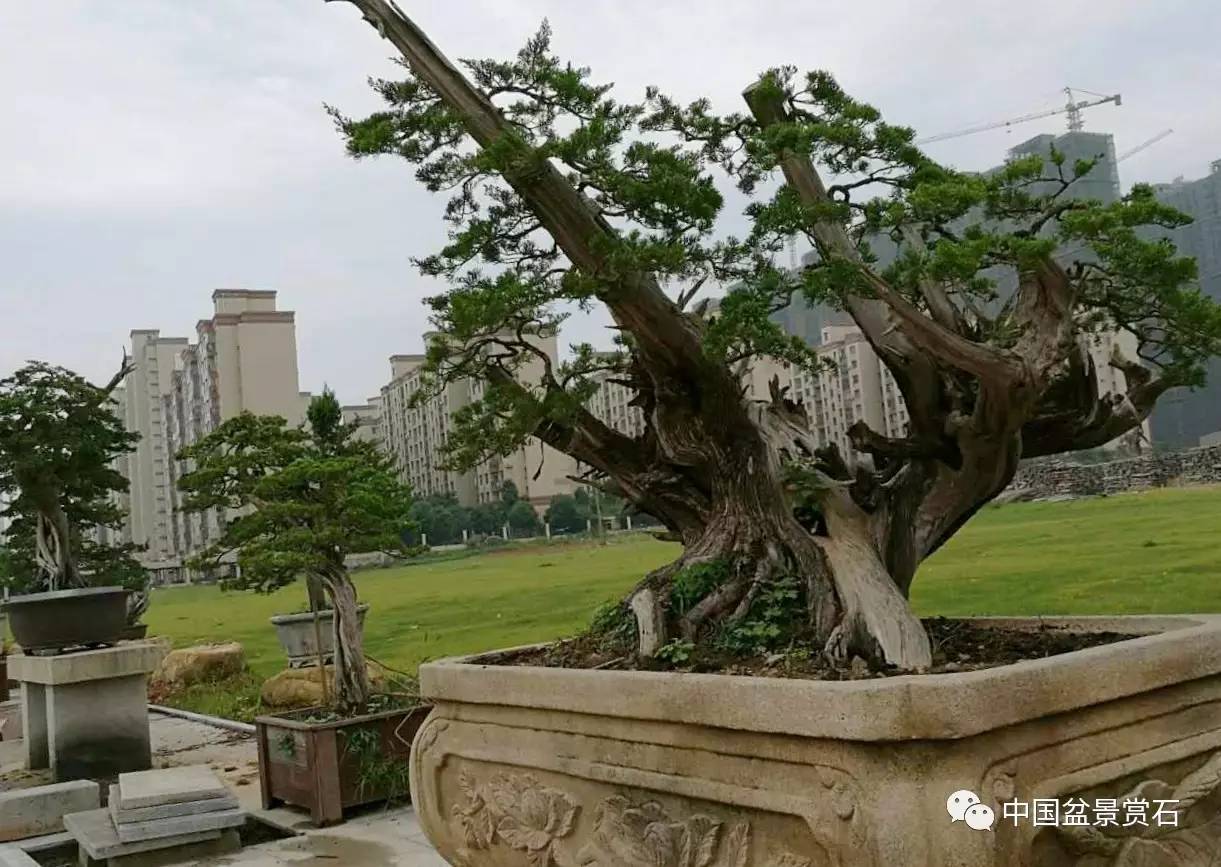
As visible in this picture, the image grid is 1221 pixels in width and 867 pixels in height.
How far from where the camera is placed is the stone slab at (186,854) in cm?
307

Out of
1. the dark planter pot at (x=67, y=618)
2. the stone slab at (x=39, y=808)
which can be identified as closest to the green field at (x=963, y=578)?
the dark planter pot at (x=67, y=618)

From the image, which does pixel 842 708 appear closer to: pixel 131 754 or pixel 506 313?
pixel 506 313

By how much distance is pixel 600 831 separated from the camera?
72.5 inches

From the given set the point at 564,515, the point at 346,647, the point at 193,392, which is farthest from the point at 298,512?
the point at 193,392

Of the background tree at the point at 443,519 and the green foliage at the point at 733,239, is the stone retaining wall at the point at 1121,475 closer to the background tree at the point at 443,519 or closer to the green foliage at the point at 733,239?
the green foliage at the point at 733,239

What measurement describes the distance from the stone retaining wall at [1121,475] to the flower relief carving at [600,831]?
13.6ft

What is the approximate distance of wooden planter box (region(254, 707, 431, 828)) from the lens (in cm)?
335

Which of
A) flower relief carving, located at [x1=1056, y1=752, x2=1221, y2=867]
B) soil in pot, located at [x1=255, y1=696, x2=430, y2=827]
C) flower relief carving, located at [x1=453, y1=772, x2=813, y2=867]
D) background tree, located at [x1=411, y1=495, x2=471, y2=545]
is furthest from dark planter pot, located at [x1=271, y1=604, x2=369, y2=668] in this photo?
background tree, located at [x1=411, y1=495, x2=471, y2=545]

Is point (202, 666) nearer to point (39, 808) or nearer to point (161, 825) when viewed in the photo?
point (39, 808)

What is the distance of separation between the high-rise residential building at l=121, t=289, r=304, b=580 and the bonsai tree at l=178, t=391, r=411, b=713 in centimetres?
262

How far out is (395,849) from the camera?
303 cm

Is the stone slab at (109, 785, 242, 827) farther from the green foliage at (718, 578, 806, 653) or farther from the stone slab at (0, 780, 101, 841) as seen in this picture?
the green foliage at (718, 578, 806, 653)

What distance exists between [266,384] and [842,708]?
28.5 ft

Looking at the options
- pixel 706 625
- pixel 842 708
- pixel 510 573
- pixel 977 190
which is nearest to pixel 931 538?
pixel 706 625
